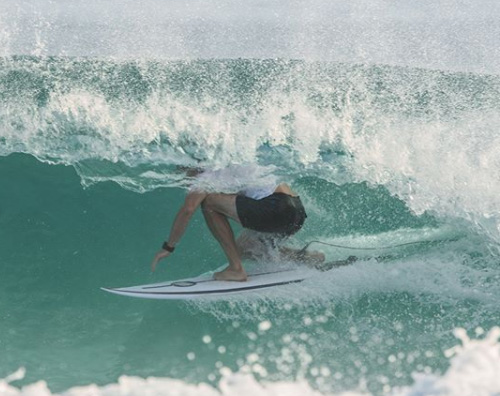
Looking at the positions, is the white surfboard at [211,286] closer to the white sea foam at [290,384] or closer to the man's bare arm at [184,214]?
the man's bare arm at [184,214]

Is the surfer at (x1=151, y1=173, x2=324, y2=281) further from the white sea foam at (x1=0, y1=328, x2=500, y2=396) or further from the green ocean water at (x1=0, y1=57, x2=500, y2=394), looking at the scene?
the white sea foam at (x1=0, y1=328, x2=500, y2=396)

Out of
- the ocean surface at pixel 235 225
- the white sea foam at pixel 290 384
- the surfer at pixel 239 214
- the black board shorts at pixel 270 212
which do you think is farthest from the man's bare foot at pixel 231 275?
the white sea foam at pixel 290 384

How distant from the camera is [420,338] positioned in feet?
18.1

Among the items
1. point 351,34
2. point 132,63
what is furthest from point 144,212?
point 351,34

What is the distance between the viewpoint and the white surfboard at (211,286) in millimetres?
5891

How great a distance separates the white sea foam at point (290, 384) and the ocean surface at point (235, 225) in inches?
0.6

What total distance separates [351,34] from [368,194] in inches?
180

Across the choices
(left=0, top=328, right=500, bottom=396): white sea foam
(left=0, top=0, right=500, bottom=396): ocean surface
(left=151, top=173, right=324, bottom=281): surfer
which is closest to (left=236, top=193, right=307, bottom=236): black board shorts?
(left=151, top=173, right=324, bottom=281): surfer

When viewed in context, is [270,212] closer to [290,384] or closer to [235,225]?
[235,225]

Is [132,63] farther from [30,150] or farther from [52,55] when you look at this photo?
[30,150]

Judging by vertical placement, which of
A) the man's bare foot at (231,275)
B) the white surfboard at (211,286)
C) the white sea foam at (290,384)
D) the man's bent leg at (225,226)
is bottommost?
the white sea foam at (290,384)

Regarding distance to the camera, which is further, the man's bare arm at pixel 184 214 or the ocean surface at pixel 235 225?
the man's bare arm at pixel 184 214

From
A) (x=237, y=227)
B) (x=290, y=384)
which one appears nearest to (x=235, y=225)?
(x=237, y=227)

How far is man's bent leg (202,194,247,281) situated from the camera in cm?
584
